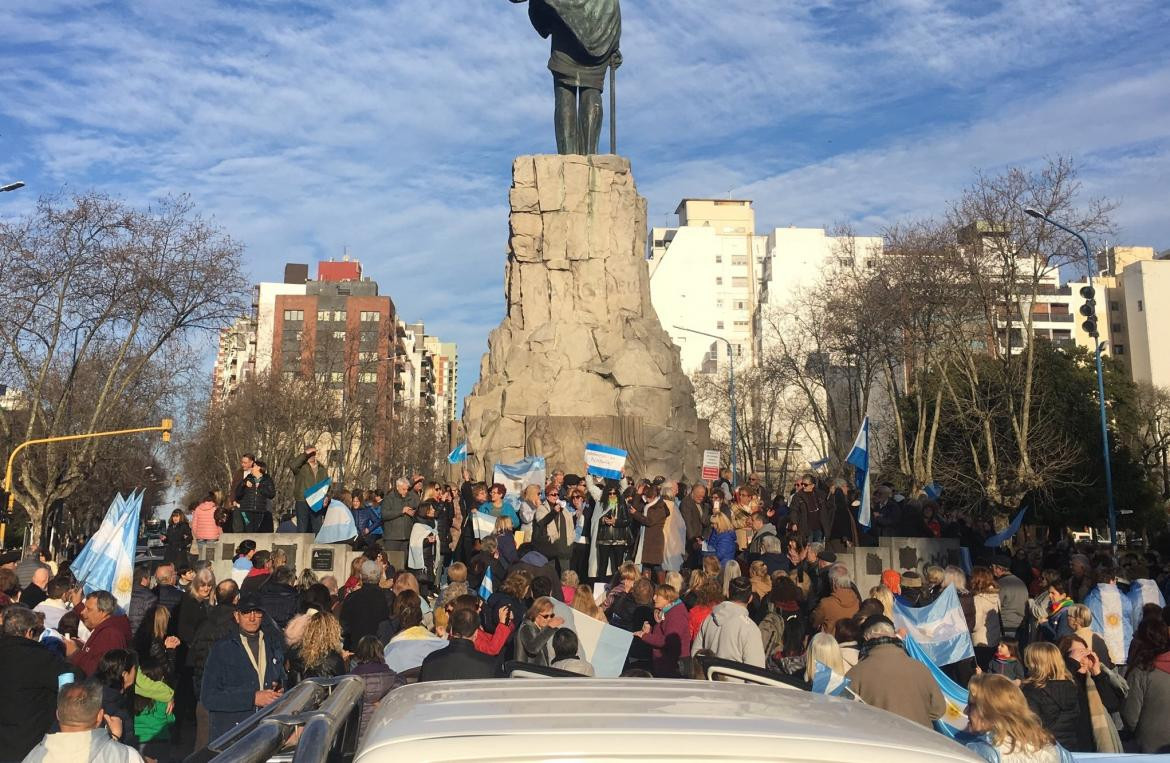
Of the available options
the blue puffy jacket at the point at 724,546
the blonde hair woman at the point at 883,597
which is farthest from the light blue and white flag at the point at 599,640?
the blue puffy jacket at the point at 724,546

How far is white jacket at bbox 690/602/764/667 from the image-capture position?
331 inches

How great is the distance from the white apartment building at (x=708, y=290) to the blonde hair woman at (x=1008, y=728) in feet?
248

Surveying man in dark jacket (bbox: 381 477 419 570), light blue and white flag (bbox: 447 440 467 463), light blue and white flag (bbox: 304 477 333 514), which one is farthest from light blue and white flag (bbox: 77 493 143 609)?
light blue and white flag (bbox: 447 440 467 463)

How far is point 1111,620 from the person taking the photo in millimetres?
9727

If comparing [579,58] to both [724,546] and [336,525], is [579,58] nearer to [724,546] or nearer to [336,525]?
[336,525]

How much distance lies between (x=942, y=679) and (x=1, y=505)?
25.5m

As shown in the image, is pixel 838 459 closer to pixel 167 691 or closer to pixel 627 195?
pixel 627 195

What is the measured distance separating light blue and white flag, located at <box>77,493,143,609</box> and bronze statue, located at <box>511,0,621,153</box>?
22215mm

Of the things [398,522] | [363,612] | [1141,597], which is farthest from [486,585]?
[1141,597]

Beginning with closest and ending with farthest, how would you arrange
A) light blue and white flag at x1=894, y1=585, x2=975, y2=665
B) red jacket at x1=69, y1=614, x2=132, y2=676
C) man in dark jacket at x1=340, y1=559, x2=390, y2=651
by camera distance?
red jacket at x1=69, y1=614, x2=132, y2=676
light blue and white flag at x1=894, y1=585, x2=975, y2=665
man in dark jacket at x1=340, y1=559, x2=390, y2=651

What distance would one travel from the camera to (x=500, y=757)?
2.12 meters

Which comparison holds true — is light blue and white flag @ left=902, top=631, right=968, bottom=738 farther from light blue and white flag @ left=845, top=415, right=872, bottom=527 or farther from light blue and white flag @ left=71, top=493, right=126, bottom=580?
light blue and white flag @ left=845, top=415, right=872, bottom=527

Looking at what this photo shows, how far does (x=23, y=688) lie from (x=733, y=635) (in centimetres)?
478

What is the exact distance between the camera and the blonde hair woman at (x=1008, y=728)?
4.61 m
